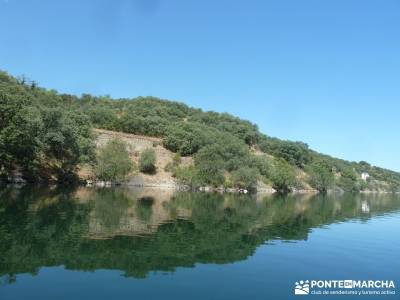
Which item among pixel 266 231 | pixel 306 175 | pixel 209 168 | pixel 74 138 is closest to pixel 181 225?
pixel 266 231

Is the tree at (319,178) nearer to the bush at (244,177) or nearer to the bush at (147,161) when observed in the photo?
the bush at (244,177)

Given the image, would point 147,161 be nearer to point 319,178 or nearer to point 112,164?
point 112,164

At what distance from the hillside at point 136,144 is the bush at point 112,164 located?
1.63 meters

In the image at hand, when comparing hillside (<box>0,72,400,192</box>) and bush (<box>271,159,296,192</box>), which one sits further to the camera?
bush (<box>271,159,296,192</box>)

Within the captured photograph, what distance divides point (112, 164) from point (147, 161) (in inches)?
543

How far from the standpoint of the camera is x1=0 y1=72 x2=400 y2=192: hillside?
75.3 m

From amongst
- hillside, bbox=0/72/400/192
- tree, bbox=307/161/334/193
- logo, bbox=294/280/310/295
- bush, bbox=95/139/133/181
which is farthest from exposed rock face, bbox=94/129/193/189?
logo, bbox=294/280/310/295

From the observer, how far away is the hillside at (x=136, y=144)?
75312mm

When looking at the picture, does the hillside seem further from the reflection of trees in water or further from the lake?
the lake

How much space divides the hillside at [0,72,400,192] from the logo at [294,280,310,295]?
5974 centimetres

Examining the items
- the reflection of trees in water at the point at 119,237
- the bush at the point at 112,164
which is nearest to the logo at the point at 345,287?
the reflection of trees in water at the point at 119,237

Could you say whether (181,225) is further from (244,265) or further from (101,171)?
(101,171)

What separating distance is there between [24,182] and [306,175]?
137 metres

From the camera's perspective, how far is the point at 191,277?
65.4 feet
